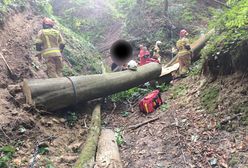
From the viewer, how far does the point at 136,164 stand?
17.6 ft

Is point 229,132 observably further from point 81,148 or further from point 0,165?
point 0,165

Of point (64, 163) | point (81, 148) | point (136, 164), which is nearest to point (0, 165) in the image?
point (64, 163)

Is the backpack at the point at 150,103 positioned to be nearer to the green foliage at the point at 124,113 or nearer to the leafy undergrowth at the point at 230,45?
the green foliage at the point at 124,113

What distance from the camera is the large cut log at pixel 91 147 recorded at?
5105 millimetres

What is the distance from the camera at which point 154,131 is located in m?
6.50

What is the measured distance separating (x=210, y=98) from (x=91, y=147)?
2721mm

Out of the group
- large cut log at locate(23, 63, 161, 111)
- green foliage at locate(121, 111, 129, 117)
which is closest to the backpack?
green foliage at locate(121, 111, 129, 117)

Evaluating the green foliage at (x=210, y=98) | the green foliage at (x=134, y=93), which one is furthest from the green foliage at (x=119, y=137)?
the green foliage at (x=210, y=98)

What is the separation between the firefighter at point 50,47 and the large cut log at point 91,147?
2.60 m

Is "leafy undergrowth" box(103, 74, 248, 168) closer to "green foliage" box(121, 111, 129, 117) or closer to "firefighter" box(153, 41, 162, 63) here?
"green foliage" box(121, 111, 129, 117)

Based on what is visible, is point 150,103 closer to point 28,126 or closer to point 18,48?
point 28,126

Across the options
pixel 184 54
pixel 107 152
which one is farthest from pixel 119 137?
pixel 184 54

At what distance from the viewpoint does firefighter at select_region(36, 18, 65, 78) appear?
8945 mm

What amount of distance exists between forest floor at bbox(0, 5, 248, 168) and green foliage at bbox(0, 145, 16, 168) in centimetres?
4
